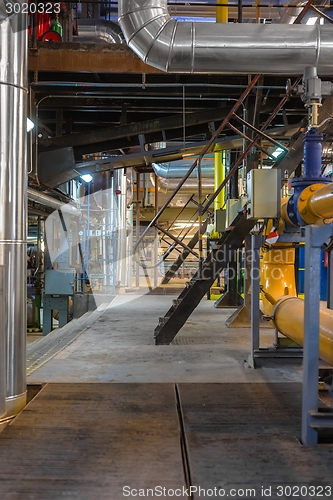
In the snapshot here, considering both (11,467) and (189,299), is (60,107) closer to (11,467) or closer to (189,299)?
(189,299)

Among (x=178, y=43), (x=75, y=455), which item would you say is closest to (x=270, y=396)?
(x=75, y=455)

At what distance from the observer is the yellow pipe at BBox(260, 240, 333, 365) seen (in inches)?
132

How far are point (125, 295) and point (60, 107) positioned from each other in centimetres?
538

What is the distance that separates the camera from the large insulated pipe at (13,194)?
2859 millimetres

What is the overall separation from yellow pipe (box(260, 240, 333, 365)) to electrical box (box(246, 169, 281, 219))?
1.90 feet

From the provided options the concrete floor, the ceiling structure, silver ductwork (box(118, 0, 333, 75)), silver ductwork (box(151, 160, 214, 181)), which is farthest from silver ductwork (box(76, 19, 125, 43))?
the concrete floor

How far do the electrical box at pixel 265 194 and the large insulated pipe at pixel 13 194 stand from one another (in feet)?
6.79

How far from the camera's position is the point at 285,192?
4.64 metres

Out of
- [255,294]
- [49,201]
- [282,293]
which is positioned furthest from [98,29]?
[255,294]

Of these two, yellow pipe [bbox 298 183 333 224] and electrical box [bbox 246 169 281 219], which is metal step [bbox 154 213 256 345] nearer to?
electrical box [bbox 246 169 281 219]

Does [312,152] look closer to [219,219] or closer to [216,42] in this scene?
[216,42]

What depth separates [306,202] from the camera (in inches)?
124

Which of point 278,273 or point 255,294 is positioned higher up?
point 278,273

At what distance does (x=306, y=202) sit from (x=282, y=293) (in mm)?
1480
